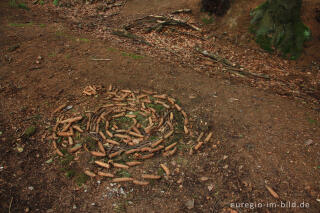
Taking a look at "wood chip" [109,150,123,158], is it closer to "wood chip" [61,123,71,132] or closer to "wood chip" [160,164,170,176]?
"wood chip" [160,164,170,176]

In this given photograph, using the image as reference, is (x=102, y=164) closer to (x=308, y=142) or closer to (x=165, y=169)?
(x=165, y=169)

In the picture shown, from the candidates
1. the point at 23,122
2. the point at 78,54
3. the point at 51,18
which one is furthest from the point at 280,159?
the point at 51,18

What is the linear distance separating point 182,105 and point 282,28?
5.74 m

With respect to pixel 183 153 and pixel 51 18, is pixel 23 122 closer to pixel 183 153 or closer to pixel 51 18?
pixel 183 153

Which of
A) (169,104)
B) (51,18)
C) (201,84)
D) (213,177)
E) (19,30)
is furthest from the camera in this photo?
(51,18)

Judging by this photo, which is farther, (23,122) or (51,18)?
(51,18)

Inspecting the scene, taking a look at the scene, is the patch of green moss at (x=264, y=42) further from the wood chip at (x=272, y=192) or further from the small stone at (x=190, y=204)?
the small stone at (x=190, y=204)

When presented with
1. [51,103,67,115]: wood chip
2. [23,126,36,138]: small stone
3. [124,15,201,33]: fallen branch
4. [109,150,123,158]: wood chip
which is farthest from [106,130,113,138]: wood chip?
[124,15,201,33]: fallen branch

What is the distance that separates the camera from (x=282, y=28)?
7953 mm

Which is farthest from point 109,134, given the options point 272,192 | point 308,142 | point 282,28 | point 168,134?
point 282,28

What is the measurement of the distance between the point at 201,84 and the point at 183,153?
8.84ft

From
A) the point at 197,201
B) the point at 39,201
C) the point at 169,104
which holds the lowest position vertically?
the point at 39,201

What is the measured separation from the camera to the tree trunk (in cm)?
773

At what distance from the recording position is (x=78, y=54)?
22.6 feet
